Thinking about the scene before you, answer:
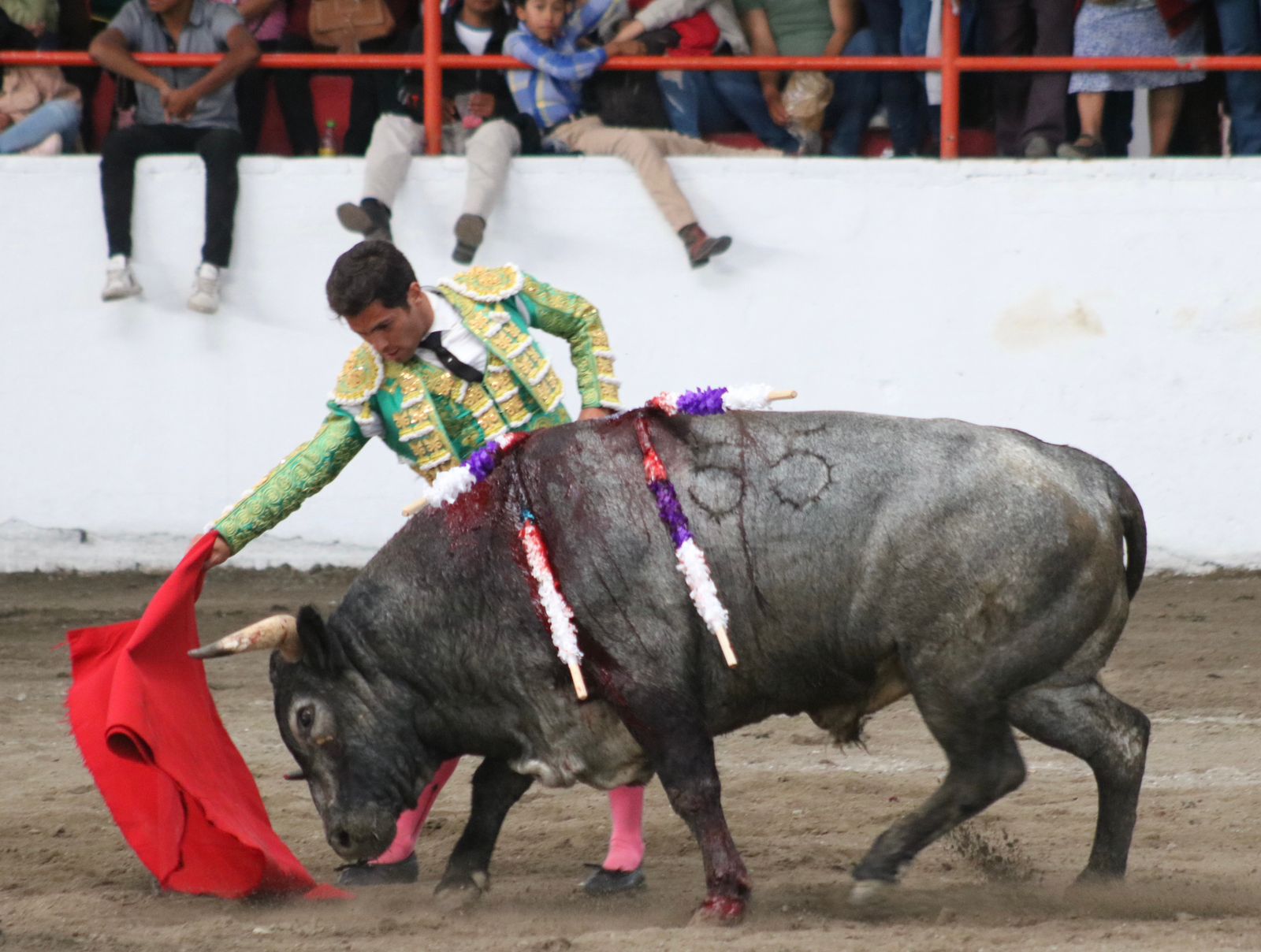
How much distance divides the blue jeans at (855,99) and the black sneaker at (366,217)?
7.47 feet

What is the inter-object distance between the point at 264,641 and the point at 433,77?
4866mm

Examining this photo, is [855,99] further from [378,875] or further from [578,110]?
[378,875]

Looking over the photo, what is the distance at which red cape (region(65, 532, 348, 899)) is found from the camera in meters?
4.46

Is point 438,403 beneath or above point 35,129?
beneath

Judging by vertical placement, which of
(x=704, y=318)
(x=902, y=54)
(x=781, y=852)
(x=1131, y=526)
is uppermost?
(x=902, y=54)

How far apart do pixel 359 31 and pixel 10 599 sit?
129 inches

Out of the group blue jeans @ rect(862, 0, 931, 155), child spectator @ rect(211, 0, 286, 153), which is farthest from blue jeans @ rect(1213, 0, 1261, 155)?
child spectator @ rect(211, 0, 286, 153)

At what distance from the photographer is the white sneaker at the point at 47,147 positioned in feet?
28.8

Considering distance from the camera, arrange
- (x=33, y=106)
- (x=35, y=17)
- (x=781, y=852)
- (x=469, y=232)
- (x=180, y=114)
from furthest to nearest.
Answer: (x=35, y=17) → (x=33, y=106) → (x=180, y=114) → (x=469, y=232) → (x=781, y=852)

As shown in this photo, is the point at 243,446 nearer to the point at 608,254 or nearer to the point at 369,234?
the point at 369,234

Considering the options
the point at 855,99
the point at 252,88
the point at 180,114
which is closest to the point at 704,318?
the point at 855,99

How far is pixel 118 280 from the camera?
8.42 m

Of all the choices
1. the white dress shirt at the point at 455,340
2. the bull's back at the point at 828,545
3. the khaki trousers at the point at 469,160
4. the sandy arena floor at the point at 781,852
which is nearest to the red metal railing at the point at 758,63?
the khaki trousers at the point at 469,160

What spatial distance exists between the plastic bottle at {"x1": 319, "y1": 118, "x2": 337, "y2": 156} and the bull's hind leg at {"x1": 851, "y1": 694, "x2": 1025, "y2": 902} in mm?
5578
